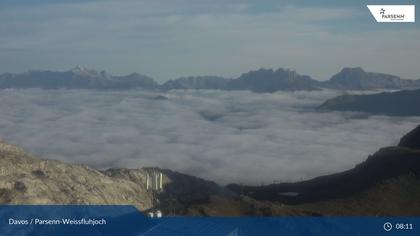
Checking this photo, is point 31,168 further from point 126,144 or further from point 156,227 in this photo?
point 156,227

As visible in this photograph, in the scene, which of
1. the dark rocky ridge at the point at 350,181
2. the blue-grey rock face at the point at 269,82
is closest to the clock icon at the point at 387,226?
the dark rocky ridge at the point at 350,181

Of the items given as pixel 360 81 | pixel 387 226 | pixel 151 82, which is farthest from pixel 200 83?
pixel 360 81

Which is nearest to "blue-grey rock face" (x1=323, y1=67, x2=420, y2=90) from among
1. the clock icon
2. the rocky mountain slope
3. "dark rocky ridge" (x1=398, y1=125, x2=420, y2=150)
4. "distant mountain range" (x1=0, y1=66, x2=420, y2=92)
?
"distant mountain range" (x1=0, y1=66, x2=420, y2=92)

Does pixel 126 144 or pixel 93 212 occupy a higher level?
pixel 126 144

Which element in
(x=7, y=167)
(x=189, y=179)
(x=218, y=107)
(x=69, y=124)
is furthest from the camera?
(x=189, y=179)

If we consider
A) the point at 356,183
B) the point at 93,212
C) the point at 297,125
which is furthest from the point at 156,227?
the point at 297,125

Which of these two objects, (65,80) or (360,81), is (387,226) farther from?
(360,81)
